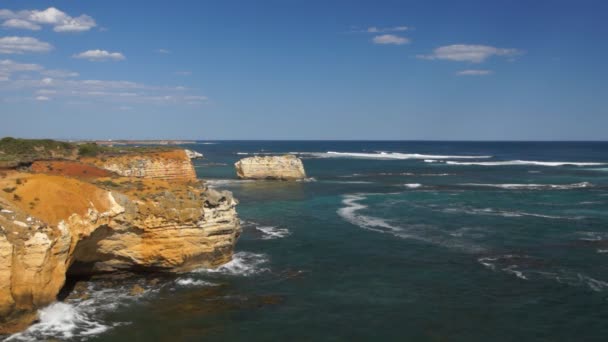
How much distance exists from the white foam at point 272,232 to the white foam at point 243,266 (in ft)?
15.4

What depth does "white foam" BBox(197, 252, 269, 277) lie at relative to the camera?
2480 centimetres

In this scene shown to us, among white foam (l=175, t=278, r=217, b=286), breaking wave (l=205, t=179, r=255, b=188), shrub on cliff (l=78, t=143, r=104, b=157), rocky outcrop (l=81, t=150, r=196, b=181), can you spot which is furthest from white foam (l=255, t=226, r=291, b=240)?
breaking wave (l=205, t=179, r=255, b=188)

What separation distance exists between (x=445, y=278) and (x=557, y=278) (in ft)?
17.7

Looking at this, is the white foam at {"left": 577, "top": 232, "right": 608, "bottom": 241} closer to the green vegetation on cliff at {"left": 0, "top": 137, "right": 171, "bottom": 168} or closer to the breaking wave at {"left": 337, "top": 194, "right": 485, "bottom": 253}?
the breaking wave at {"left": 337, "top": 194, "right": 485, "bottom": 253}

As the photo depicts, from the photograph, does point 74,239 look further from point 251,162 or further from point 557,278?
point 251,162

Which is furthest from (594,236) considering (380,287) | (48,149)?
(48,149)

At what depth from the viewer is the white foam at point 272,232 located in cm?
3364

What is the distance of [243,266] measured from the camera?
2605cm

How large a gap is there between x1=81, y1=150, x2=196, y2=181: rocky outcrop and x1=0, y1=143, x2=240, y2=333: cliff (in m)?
13.4

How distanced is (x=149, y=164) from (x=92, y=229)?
25245 mm

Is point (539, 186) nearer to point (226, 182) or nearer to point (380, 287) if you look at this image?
point (226, 182)

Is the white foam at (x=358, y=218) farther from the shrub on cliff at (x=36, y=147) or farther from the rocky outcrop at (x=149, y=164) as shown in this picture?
the shrub on cliff at (x=36, y=147)

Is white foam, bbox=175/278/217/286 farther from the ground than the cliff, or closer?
closer

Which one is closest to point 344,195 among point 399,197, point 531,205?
point 399,197
